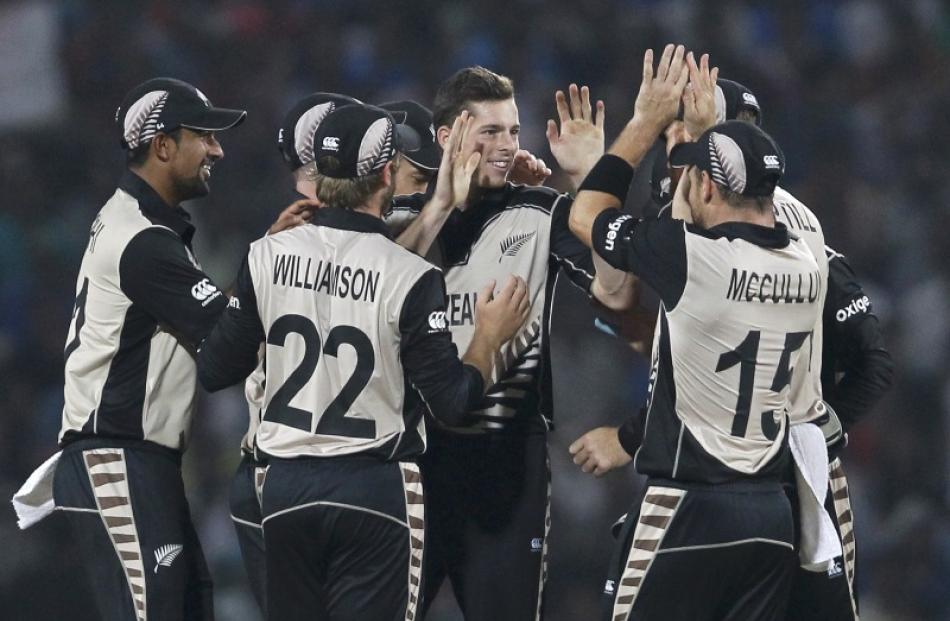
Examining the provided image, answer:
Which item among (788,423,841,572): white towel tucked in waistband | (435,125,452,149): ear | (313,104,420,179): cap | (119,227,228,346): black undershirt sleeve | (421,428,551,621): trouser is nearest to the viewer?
(313,104,420,179): cap

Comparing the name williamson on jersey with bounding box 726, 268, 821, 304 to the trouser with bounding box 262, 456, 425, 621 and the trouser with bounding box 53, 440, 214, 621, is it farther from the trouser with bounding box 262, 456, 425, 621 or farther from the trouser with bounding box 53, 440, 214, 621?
the trouser with bounding box 53, 440, 214, 621

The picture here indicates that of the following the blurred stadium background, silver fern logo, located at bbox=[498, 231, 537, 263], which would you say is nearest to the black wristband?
silver fern logo, located at bbox=[498, 231, 537, 263]

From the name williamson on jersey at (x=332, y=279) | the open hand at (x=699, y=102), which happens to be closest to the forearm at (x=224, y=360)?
the name williamson on jersey at (x=332, y=279)

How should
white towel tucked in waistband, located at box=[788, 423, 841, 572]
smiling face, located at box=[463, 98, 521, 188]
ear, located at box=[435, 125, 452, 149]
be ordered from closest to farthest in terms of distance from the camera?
1. white towel tucked in waistband, located at box=[788, 423, 841, 572]
2. smiling face, located at box=[463, 98, 521, 188]
3. ear, located at box=[435, 125, 452, 149]

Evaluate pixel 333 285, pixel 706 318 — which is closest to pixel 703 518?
pixel 706 318

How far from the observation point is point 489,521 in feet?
13.9

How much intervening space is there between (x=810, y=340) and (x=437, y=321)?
0.98 metres

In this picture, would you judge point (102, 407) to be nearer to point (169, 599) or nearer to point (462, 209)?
point (169, 599)

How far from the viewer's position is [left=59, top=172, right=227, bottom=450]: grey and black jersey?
412 centimetres

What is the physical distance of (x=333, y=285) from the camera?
3676mm

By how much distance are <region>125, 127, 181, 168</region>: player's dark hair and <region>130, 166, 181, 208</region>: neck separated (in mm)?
17

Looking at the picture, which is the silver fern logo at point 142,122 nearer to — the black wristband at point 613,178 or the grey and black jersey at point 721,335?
the black wristband at point 613,178

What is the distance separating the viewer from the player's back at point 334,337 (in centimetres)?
367

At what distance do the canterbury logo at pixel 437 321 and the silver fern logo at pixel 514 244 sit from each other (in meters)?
0.61
